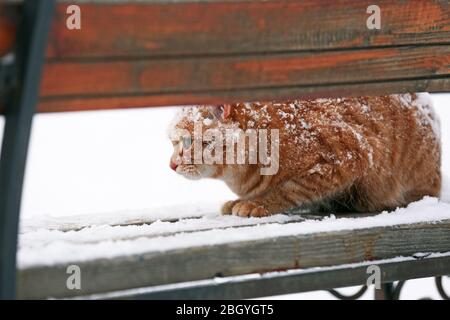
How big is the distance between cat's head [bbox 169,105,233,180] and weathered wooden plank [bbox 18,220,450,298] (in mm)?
798

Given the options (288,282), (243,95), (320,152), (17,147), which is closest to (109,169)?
(320,152)

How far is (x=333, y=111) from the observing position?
272 centimetres

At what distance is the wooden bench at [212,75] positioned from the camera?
1443 mm

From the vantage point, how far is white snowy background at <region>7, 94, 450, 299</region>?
528 centimetres

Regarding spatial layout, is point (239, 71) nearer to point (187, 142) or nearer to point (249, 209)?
point (249, 209)

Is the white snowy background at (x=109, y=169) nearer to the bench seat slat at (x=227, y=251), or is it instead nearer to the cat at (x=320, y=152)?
the cat at (x=320, y=152)

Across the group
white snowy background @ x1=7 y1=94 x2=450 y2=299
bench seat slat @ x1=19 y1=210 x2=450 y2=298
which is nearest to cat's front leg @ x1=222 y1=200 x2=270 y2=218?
bench seat slat @ x1=19 y1=210 x2=450 y2=298

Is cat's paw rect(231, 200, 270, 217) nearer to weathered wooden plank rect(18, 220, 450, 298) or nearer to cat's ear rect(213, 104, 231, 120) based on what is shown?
cat's ear rect(213, 104, 231, 120)

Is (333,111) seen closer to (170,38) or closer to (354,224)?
(354,224)

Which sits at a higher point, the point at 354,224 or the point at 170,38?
the point at 170,38
